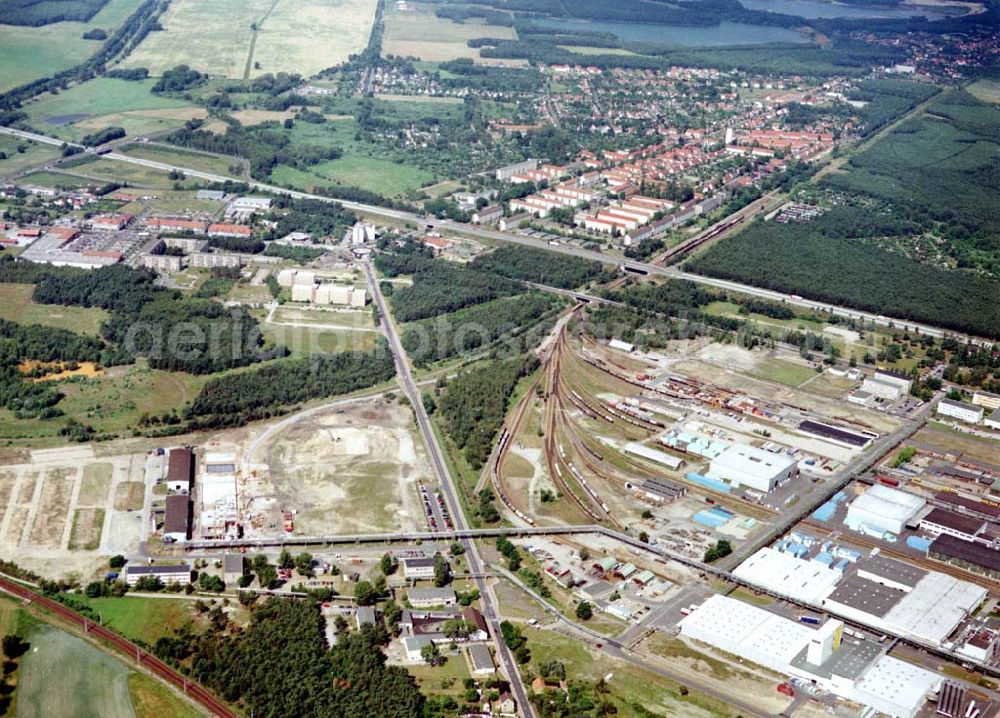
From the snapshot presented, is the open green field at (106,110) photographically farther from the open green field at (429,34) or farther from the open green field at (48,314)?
the open green field at (48,314)

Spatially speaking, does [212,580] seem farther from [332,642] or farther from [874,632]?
[874,632]

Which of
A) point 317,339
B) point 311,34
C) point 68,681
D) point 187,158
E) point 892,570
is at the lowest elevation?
point 68,681

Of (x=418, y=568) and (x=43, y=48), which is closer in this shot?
(x=418, y=568)

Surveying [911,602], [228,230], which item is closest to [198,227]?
[228,230]

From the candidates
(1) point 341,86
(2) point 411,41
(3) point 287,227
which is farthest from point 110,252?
(2) point 411,41

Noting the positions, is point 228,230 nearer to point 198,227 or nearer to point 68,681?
point 198,227

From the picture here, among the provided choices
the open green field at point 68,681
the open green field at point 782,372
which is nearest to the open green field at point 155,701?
the open green field at point 68,681
